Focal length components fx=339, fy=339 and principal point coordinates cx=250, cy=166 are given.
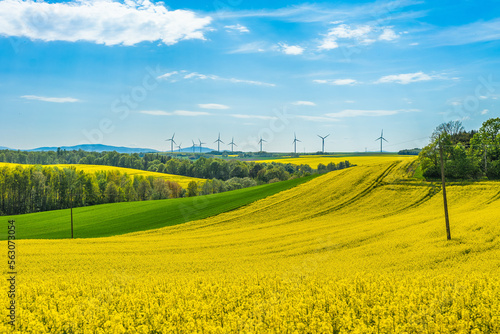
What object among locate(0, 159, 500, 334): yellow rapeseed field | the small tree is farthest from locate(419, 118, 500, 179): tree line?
the small tree

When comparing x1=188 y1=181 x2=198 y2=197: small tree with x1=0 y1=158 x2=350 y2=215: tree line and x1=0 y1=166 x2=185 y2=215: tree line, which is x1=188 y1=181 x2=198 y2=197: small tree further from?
x1=0 y1=166 x2=185 y2=215: tree line

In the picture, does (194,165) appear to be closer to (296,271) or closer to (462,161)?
(462,161)

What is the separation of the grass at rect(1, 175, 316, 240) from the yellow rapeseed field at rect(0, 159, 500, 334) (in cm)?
451

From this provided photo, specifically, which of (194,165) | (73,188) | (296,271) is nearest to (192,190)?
(73,188)

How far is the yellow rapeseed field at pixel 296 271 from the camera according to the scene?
8.48 m

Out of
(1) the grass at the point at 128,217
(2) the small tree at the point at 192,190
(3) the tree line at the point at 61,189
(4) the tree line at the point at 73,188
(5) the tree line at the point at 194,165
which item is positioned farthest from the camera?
(5) the tree line at the point at 194,165

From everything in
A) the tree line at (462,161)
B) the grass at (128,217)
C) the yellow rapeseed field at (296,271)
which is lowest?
the grass at (128,217)

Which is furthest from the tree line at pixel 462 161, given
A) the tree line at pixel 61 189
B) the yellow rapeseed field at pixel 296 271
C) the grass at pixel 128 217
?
the tree line at pixel 61 189

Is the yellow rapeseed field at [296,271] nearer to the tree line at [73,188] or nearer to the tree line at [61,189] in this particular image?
the tree line at [73,188]

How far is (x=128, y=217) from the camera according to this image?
180 feet

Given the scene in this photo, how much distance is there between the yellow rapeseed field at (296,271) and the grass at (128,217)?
4.51 metres

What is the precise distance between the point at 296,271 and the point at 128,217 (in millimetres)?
44078

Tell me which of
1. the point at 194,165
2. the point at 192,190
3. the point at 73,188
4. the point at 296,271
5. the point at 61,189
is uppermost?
the point at 194,165

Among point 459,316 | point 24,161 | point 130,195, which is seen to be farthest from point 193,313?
point 24,161
